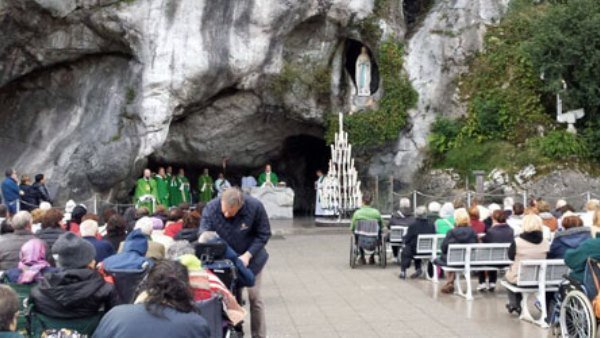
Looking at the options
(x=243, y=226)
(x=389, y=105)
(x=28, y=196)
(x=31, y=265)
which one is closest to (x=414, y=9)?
(x=389, y=105)

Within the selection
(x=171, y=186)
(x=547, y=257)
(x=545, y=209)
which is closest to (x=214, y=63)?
(x=171, y=186)

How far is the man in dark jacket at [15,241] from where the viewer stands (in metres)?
7.64

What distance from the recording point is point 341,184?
2262 cm

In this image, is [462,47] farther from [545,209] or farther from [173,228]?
[173,228]

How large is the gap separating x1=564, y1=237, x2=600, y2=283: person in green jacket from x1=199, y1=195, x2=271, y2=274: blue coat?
2916 millimetres

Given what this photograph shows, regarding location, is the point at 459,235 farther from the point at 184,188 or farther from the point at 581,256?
the point at 184,188

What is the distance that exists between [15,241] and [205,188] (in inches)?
775

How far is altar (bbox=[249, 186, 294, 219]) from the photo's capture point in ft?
82.7

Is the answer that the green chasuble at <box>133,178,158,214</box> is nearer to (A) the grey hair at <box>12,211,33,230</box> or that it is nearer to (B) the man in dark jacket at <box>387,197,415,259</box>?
(B) the man in dark jacket at <box>387,197,415,259</box>

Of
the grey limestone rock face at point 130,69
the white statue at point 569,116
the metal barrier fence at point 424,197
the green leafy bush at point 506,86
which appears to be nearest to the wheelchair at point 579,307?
the metal barrier fence at point 424,197

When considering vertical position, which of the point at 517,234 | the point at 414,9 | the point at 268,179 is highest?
the point at 414,9

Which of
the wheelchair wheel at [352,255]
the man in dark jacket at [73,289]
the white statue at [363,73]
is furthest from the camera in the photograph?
the white statue at [363,73]

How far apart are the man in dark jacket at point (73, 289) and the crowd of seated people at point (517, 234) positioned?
14.5 feet

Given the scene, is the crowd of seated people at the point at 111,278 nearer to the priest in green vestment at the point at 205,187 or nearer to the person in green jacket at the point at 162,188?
the person in green jacket at the point at 162,188
